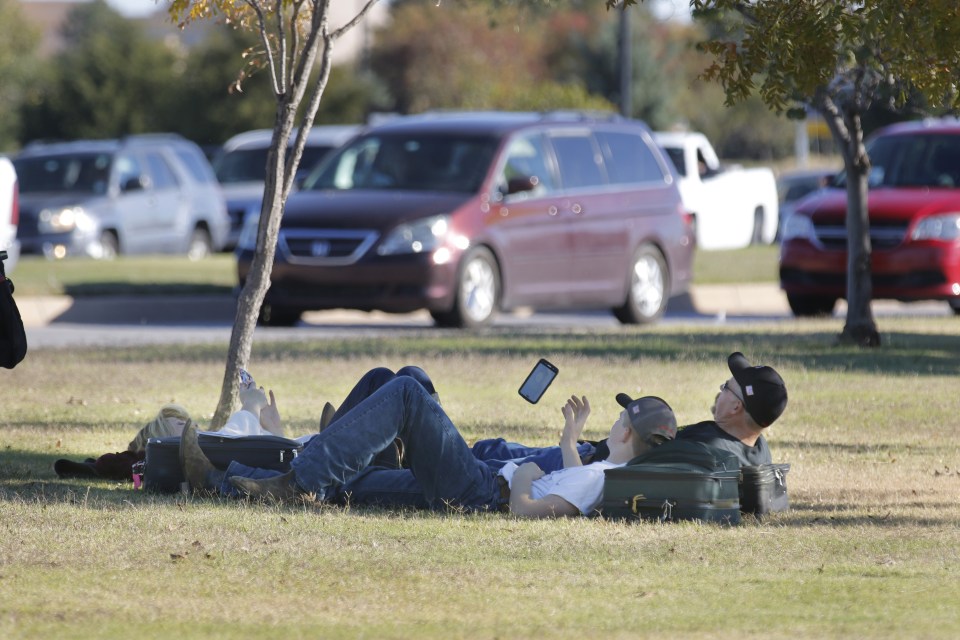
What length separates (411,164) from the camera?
54.8ft

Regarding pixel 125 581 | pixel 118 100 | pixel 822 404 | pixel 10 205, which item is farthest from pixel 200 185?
pixel 118 100

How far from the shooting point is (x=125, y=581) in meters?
5.74

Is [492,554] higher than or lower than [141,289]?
lower

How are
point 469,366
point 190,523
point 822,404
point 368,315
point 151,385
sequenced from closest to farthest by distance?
point 190,523 < point 822,404 < point 151,385 < point 469,366 < point 368,315

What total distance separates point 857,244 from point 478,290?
378 centimetres

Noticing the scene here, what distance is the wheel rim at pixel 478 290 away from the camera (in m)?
15.8

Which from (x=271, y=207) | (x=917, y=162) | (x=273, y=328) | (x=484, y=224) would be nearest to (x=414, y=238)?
(x=484, y=224)

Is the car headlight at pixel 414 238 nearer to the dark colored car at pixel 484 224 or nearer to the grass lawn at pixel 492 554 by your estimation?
the dark colored car at pixel 484 224

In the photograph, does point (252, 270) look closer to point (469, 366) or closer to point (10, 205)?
point (469, 366)

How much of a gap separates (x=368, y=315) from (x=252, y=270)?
9.71 metres

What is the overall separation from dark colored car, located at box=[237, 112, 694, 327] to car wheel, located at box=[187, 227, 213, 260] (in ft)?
31.4

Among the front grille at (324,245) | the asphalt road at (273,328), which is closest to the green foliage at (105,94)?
the asphalt road at (273,328)

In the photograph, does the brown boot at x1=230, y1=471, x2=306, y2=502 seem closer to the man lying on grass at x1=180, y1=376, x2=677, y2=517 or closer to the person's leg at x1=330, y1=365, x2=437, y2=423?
the man lying on grass at x1=180, y1=376, x2=677, y2=517

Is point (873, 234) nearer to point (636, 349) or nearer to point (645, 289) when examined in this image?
point (645, 289)
